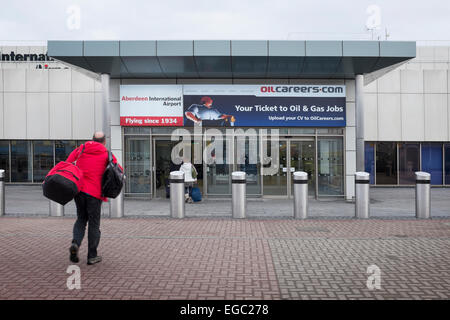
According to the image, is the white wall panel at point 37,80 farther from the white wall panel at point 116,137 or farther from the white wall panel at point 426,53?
the white wall panel at point 426,53

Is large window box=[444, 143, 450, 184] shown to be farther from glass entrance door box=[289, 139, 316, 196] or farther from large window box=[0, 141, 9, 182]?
large window box=[0, 141, 9, 182]

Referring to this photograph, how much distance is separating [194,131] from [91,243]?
28.8 ft

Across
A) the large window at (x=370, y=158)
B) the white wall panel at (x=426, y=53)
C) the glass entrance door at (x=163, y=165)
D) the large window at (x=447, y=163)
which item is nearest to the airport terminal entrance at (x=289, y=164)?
the glass entrance door at (x=163, y=165)

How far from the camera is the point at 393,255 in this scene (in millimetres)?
5691

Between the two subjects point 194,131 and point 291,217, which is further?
point 194,131

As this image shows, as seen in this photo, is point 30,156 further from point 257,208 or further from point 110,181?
point 110,181

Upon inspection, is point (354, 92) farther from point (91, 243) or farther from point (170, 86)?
point (91, 243)

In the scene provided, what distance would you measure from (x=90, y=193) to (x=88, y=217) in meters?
0.36

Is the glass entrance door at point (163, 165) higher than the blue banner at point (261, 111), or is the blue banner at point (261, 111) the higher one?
the blue banner at point (261, 111)

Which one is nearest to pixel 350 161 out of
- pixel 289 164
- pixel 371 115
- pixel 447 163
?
pixel 289 164

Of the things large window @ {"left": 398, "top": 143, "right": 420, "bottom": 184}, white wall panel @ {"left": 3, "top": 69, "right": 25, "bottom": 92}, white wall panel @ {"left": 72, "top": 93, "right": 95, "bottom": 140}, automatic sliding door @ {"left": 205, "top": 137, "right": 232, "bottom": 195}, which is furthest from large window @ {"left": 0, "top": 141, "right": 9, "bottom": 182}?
large window @ {"left": 398, "top": 143, "right": 420, "bottom": 184}

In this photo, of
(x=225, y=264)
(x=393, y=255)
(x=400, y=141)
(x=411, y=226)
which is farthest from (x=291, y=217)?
(x=400, y=141)

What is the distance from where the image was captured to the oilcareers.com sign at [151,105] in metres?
13.4

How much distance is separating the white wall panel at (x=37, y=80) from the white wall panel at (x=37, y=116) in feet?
1.05
